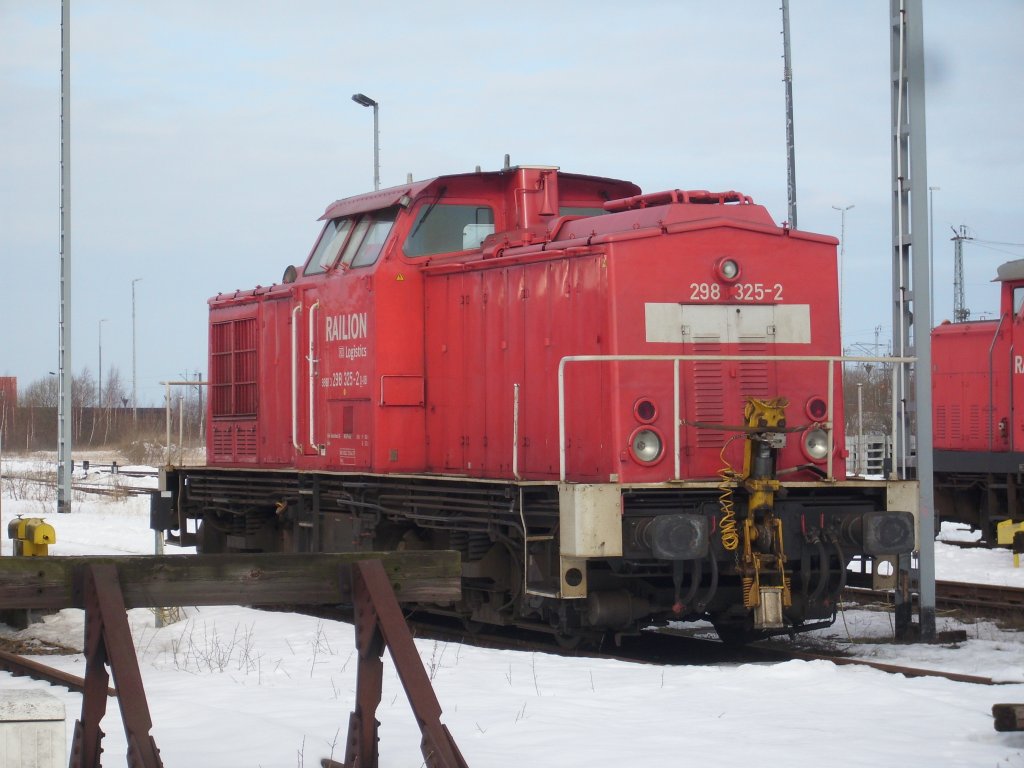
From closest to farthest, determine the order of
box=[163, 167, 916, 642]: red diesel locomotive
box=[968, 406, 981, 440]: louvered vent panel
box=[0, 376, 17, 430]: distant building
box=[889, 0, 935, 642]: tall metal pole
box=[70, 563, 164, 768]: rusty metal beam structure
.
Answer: box=[70, 563, 164, 768]: rusty metal beam structure, box=[163, 167, 916, 642]: red diesel locomotive, box=[889, 0, 935, 642]: tall metal pole, box=[968, 406, 981, 440]: louvered vent panel, box=[0, 376, 17, 430]: distant building

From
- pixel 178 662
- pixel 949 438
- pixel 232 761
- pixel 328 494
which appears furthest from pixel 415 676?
pixel 949 438

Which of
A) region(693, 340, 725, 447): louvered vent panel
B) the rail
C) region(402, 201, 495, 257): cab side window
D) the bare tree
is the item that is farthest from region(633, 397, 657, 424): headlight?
the bare tree

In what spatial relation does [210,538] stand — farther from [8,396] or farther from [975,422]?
[8,396]

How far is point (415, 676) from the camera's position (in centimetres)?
472

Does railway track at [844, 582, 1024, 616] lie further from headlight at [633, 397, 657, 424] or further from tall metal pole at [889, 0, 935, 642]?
headlight at [633, 397, 657, 424]

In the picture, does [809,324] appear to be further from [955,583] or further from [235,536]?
[235,536]

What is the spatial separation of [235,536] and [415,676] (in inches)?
349

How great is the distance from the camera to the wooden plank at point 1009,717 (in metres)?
5.63

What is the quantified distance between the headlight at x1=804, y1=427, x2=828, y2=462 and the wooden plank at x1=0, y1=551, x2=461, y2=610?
192 inches

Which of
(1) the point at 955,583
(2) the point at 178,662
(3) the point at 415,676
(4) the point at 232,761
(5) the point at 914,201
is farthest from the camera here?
(1) the point at 955,583

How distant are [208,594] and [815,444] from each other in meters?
5.69

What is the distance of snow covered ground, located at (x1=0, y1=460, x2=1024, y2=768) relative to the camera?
228 inches

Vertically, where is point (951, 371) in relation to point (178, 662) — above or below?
above

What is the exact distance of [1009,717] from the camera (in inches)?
223
